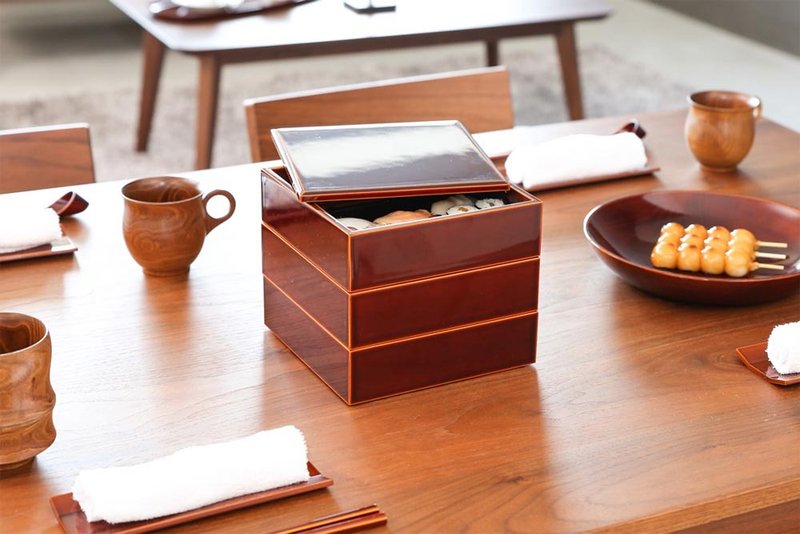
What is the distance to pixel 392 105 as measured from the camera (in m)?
1.83

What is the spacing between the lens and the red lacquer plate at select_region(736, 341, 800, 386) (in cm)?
103

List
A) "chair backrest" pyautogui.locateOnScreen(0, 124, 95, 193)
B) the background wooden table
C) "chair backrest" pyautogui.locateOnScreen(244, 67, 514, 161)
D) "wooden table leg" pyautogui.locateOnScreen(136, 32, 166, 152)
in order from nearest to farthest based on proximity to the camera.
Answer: "chair backrest" pyautogui.locateOnScreen(0, 124, 95, 193)
"chair backrest" pyautogui.locateOnScreen(244, 67, 514, 161)
the background wooden table
"wooden table leg" pyautogui.locateOnScreen(136, 32, 166, 152)

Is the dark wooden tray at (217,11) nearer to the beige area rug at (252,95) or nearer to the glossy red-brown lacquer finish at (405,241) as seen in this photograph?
the beige area rug at (252,95)

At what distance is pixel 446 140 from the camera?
1.12m

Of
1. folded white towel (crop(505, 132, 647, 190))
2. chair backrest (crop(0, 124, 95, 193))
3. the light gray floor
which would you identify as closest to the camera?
folded white towel (crop(505, 132, 647, 190))

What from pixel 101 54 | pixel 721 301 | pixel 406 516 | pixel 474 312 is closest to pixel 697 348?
pixel 721 301

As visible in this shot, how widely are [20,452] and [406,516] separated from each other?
30 cm

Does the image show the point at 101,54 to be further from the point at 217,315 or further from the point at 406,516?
the point at 406,516

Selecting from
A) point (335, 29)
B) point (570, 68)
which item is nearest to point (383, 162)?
point (335, 29)

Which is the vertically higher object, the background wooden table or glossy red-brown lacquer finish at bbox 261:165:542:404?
glossy red-brown lacquer finish at bbox 261:165:542:404

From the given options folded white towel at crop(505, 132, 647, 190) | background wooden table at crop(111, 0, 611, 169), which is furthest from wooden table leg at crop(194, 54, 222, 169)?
folded white towel at crop(505, 132, 647, 190)

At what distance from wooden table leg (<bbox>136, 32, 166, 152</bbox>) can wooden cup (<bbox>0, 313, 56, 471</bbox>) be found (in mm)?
2883

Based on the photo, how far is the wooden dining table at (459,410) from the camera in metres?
0.86

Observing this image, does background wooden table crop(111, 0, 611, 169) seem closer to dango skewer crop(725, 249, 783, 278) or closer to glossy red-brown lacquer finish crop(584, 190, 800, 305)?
glossy red-brown lacquer finish crop(584, 190, 800, 305)
